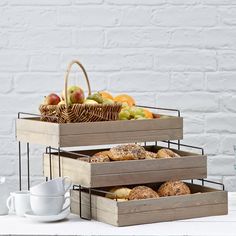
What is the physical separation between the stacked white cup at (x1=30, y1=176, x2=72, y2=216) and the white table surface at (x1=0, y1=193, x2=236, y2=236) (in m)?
0.04

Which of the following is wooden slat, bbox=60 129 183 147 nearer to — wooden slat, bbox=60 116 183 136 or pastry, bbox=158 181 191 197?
wooden slat, bbox=60 116 183 136

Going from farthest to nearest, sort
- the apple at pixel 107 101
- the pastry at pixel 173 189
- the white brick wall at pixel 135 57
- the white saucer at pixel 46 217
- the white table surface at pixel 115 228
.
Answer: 1. the white brick wall at pixel 135 57
2. the apple at pixel 107 101
3. the pastry at pixel 173 189
4. the white saucer at pixel 46 217
5. the white table surface at pixel 115 228

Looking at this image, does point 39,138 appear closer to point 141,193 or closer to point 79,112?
point 79,112

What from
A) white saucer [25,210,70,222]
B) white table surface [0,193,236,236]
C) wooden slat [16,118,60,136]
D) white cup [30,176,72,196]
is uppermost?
wooden slat [16,118,60,136]

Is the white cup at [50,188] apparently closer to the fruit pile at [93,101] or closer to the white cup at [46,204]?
the white cup at [46,204]

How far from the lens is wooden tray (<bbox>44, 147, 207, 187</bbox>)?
2.05 meters

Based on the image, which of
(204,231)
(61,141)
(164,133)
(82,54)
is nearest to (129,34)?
(82,54)

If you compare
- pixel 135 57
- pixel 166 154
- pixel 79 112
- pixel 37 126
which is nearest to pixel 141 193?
pixel 166 154

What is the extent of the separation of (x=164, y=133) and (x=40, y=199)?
49cm

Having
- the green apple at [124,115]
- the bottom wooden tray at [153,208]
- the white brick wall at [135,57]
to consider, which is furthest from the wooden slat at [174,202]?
the white brick wall at [135,57]

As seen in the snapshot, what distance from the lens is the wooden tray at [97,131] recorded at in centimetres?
211

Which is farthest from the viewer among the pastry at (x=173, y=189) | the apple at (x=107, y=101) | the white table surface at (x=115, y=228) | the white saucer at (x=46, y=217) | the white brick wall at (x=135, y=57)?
the white brick wall at (x=135, y=57)

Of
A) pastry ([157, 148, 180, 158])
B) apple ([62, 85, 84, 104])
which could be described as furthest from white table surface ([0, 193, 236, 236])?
apple ([62, 85, 84, 104])

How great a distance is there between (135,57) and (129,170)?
133cm
